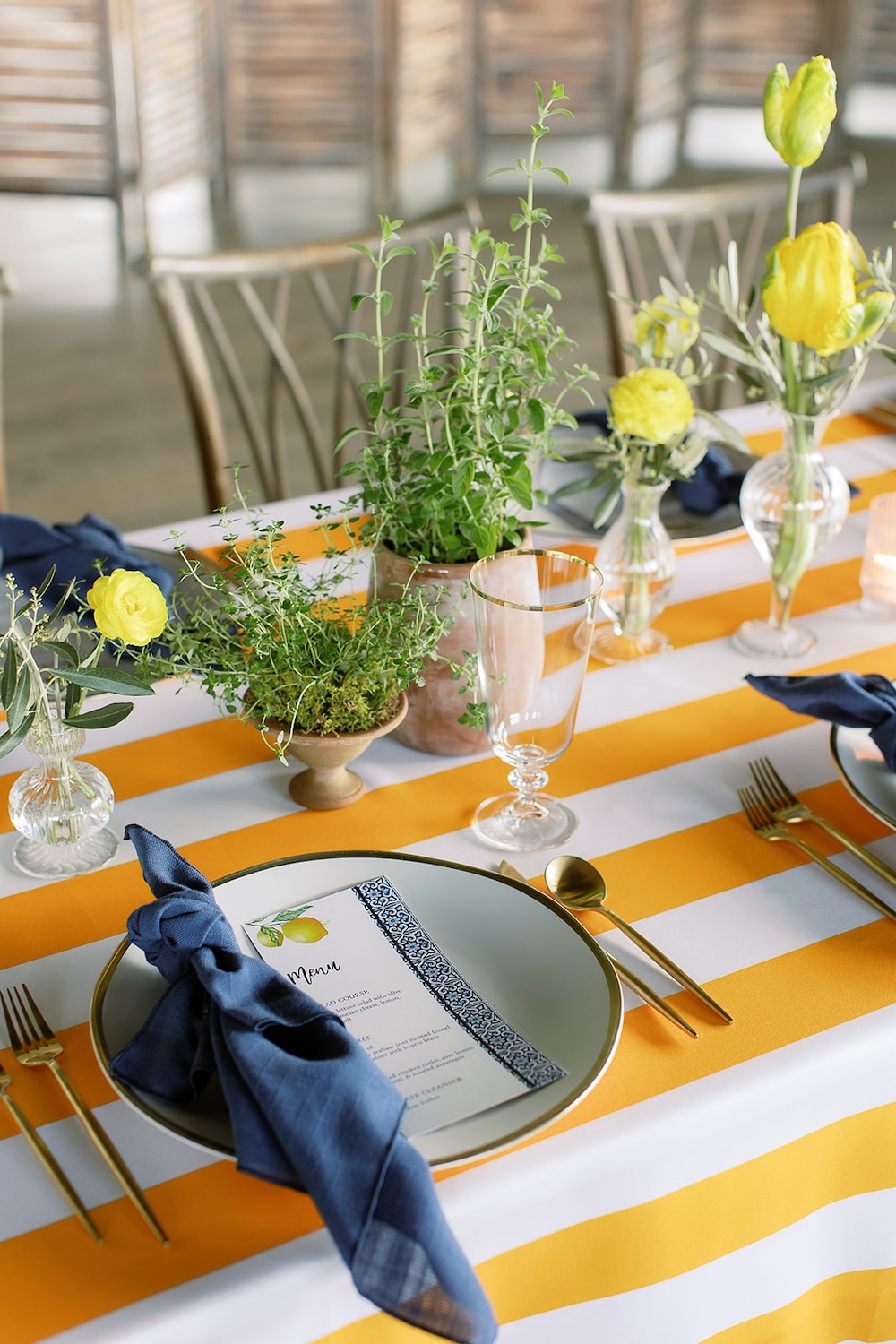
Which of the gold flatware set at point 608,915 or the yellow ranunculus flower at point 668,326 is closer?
the gold flatware set at point 608,915

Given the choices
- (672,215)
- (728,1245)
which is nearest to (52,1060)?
(728,1245)

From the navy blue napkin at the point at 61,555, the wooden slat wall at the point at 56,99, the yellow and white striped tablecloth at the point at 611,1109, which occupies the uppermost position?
the wooden slat wall at the point at 56,99

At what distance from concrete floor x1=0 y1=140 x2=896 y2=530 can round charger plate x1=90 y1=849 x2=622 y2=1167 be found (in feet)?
8.20

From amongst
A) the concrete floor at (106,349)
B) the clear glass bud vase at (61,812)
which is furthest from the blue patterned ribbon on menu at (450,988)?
the concrete floor at (106,349)

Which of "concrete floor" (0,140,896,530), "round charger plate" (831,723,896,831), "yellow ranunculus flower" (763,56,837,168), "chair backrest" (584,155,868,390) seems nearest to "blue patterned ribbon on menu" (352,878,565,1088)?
"round charger plate" (831,723,896,831)

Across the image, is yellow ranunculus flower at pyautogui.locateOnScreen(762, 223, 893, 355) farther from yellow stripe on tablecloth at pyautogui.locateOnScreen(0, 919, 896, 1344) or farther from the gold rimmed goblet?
yellow stripe on tablecloth at pyautogui.locateOnScreen(0, 919, 896, 1344)

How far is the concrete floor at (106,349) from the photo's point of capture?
3.48 meters

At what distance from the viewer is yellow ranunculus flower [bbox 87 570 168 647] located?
0.82 meters

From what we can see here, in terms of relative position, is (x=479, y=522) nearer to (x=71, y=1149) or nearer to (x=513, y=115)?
(x=71, y=1149)

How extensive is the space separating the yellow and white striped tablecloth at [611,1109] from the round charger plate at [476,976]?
0.02 metres

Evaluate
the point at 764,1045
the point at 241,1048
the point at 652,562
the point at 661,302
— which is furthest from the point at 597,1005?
the point at 661,302

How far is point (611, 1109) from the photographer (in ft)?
2.33

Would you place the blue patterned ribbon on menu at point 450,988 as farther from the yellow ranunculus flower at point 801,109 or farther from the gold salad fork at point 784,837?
the yellow ranunculus flower at point 801,109

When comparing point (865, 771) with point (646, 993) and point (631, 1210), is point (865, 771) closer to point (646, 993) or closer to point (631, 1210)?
point (646, 993)
